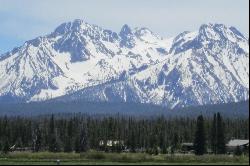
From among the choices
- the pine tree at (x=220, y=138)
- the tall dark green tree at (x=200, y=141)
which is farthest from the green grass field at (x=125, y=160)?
the pine tree at (x=220, y=138)

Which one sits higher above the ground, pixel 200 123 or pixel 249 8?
pixel 249 8

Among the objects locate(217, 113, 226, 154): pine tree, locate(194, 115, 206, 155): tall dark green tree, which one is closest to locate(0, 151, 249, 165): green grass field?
locate(194, 115, 206, 155): tall dark green tree

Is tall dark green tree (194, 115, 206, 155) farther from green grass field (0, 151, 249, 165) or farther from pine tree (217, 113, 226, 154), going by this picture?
green grass field (0, 151, 249, 165)

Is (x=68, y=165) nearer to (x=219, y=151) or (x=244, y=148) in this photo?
(x=219, y=151)

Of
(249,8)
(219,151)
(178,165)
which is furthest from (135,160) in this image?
(219,151)

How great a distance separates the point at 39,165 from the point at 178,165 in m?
20.2

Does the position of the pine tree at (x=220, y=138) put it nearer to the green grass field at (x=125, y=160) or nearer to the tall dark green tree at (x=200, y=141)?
the tall dark green tree at (x=200, y=141)

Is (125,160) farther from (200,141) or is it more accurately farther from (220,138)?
(220,138)

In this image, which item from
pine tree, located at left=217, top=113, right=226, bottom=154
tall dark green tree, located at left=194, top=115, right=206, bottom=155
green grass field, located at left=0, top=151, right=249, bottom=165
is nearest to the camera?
green grass field, located at left=0, top=151, right=249, bottom=165

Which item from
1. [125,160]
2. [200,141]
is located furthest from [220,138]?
[125,160]

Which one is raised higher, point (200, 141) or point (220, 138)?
point (220, 138)

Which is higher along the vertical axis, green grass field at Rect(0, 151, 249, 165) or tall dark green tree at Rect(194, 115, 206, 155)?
tall dark green tree at Rect(194, 115, 206, 155)

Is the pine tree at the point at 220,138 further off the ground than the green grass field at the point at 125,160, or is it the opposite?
the pine tree at the point at 220,138

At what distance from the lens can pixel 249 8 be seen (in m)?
74.3
